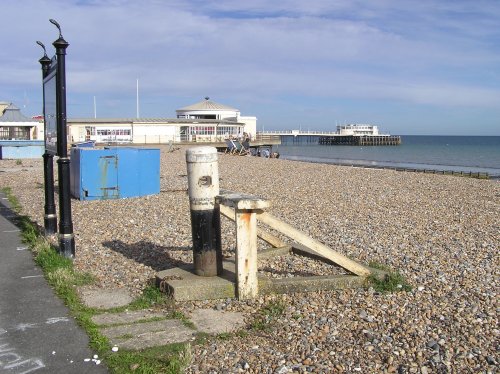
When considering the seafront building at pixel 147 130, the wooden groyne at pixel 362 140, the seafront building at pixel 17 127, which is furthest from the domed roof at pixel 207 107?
the wooden groyne at pixel 362 140

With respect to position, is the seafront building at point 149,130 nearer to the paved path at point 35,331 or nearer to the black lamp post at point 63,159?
the black lamp post at point 63,159

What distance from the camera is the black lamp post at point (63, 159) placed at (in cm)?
734

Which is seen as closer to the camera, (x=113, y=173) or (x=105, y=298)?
(x=105, y=298)

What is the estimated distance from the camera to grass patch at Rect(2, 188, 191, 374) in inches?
159

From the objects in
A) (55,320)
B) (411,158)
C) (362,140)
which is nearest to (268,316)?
(55,320)

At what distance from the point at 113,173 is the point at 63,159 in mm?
6384

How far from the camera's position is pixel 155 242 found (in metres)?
8.44

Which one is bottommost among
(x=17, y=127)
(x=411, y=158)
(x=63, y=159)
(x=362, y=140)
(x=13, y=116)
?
(x=411, y=158)

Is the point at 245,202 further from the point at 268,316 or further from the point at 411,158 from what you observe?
the point at 411,158

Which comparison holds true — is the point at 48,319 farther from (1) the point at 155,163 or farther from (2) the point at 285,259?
(1) the point at 155,163

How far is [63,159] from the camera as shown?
7477 mm

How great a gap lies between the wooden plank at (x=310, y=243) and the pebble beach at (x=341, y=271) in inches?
10.8

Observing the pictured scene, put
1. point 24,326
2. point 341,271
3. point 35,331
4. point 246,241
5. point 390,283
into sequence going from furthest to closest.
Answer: point 341,271
point 390,283
point 246,241
point 24,326
point 35,331

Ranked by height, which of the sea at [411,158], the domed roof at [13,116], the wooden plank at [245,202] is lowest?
the sea at [411,158]
